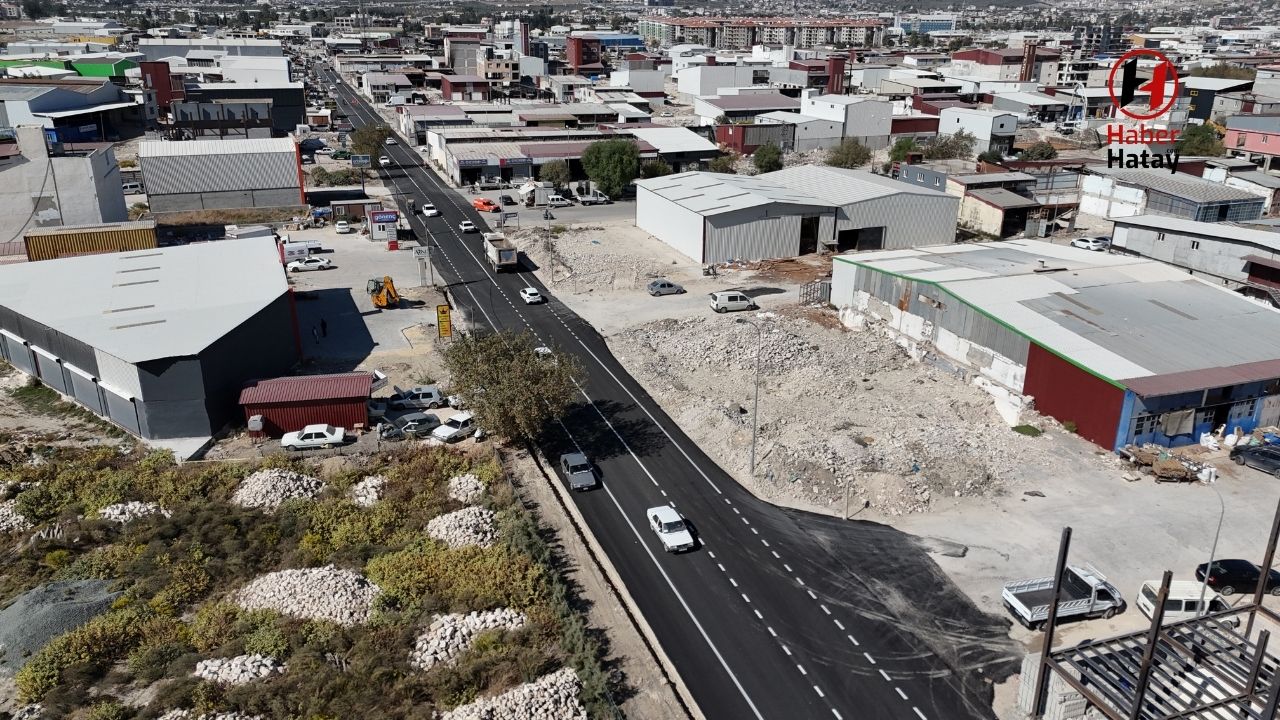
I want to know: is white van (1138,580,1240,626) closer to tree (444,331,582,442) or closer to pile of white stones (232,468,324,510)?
tree (444,331,582,442)

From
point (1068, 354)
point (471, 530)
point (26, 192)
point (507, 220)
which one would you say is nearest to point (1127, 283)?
point (1068, 354)

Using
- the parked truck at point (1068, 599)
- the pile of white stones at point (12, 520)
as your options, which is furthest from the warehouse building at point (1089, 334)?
the pile of white stones at point (12, 520)

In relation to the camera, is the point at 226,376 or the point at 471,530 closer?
the point at 471,530

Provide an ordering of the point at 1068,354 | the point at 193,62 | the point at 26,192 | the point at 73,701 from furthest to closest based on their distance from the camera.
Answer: the point at 193,62 → the point at 26,192 → the point at 1068,354 → the point at 73,701

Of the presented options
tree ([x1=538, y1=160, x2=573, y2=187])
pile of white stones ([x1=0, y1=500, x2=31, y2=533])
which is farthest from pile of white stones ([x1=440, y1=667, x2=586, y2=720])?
tree ([x1=538, y1=160, x2=573, y2=187])

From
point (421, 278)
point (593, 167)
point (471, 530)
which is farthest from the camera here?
point (593, 167)

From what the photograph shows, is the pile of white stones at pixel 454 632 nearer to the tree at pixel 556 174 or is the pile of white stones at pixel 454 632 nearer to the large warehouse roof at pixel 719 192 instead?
the large warehouse roof at pixel 719 192

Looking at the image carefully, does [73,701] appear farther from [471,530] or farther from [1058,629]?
[1058,629]

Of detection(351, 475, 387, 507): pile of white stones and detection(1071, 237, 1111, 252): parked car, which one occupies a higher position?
detection(1071, 237, 1111, 252): parked car
